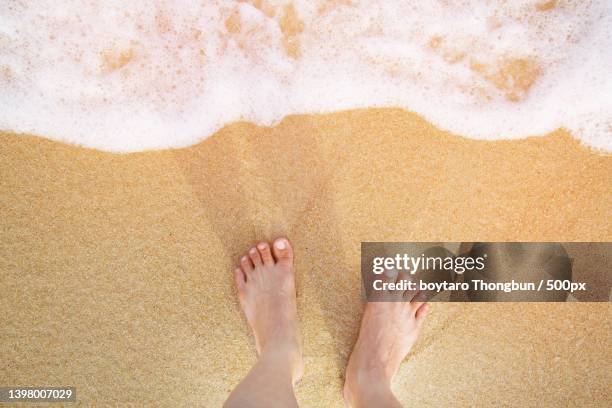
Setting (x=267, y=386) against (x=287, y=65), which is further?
(x=287, y=65)

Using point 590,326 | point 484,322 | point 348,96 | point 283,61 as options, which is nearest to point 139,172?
point 283,61

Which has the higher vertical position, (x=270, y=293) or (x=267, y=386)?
(x=270, y=293)

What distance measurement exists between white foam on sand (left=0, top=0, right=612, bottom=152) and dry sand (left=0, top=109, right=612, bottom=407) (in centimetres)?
9

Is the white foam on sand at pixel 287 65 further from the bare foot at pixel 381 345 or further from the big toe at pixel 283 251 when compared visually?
the bare foot at pixel 381 345

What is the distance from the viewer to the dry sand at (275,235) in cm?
175

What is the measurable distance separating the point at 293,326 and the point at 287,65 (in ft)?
3.31

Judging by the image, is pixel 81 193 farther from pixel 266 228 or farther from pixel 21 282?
pixel 266 228

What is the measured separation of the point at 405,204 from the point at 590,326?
0.83m

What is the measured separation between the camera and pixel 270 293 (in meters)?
1.76

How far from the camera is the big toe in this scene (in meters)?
1.75

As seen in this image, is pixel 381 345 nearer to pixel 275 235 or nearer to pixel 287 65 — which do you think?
pixel 275 235

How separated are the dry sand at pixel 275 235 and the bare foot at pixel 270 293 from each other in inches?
1.9

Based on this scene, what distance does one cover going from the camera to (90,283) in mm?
1780

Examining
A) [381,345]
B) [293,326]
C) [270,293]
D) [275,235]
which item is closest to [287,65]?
[275,235]
